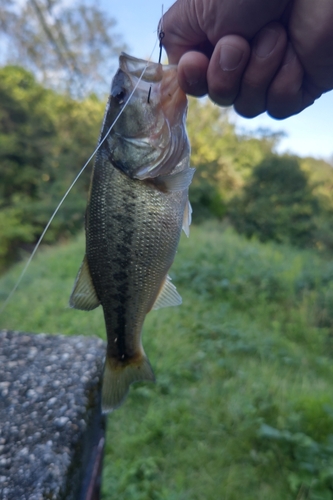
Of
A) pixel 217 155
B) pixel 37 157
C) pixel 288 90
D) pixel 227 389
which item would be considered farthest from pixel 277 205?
pixel 288 90

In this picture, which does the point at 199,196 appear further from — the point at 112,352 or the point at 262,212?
the point at 112,352

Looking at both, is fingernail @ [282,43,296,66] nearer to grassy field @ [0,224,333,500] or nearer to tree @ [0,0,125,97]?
grassy field @ [0,224,333,500]

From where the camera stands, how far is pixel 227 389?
3.46m

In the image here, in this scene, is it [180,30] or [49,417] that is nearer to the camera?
[180,30]

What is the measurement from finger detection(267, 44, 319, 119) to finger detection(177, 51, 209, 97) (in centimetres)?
28

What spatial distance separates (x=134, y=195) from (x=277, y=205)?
11.7m

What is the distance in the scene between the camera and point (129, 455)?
2828 millimetres

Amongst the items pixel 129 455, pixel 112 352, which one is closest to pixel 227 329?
pixel 129 455

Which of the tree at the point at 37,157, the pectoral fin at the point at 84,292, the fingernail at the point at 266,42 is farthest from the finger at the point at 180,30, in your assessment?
the tree at the point at 37,157

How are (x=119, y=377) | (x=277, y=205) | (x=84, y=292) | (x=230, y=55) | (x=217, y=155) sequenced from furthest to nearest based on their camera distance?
(x=217, y=155) < (x=277, y=205) < (x=119, y=377) < (x=84, y=292) < (x=230, y=55)

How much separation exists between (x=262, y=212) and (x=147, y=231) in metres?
11.5

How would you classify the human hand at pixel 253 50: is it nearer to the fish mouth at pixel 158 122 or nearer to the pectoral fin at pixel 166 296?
the fish mouth at pixel 158 122

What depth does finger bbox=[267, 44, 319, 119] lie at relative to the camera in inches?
55.8

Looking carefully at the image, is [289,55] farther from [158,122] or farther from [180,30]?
[158,122]
